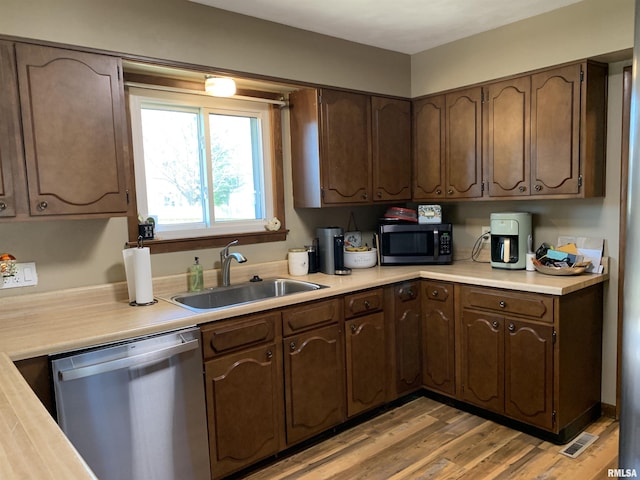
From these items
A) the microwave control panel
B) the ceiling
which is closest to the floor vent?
the microwave control panel

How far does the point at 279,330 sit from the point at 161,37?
1610mm

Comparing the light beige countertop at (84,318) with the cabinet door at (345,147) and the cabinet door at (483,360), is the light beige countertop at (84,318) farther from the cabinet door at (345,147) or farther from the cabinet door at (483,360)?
the cabinet door at (345,147)

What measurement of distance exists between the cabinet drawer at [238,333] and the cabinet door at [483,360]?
126 centimetres

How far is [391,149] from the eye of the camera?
11.0 feet

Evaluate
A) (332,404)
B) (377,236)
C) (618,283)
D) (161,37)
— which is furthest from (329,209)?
(618,283)

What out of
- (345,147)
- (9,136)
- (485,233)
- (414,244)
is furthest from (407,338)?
(9,136)

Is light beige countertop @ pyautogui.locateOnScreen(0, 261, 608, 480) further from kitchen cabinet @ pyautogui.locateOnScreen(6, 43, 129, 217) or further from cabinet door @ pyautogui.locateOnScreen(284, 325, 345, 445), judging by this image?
kitchen cabinet @ pyautogui.locateOnScreen(6, 43, 129, 217)

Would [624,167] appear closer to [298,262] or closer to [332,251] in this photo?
[332,251]

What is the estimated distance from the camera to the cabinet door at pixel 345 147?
9.85ft

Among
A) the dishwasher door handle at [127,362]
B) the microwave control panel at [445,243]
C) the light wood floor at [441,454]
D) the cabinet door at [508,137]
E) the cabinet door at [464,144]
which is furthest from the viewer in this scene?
the microwave control panel at [445,243]

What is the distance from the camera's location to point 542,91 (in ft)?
9.05

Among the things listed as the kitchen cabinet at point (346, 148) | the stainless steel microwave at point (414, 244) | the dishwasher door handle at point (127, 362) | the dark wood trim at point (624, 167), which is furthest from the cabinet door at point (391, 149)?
the dishwasher door handle at point (127, 362)

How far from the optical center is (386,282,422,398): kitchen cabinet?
2965 millimetres

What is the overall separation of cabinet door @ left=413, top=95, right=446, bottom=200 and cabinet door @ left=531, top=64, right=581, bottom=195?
0.66 metres
